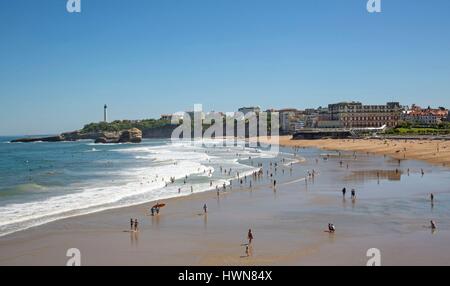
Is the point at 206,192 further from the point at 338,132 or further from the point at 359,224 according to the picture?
→ the point at 338,132

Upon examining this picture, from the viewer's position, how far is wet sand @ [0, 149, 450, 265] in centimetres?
1711

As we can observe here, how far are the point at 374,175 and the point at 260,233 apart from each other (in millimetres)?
24485

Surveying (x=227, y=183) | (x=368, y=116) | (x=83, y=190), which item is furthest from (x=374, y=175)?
(x=368, y=116)

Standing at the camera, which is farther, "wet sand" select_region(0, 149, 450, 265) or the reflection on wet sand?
the reflection on wet sand

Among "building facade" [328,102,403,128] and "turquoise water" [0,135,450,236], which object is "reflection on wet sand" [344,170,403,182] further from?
"building facade" [328,102,403,128]

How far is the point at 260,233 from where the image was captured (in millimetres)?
20703

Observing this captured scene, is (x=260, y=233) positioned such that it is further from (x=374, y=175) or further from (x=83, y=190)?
(x=374, y=175)

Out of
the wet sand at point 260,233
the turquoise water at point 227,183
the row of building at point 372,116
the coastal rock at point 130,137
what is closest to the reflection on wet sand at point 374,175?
the turquoise water at point 227,183

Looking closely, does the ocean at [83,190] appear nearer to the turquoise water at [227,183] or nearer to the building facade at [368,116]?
the turquoise water at [227,183]

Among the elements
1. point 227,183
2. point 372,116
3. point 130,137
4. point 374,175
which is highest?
point 372,116

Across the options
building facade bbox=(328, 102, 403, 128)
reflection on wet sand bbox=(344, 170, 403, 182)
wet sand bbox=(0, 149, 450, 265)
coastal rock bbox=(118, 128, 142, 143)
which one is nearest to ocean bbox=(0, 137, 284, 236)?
wet sand bbox=(0, 149, 450, 265)

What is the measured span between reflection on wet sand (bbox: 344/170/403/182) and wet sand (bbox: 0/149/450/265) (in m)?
6.20

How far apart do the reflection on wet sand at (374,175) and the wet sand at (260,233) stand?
20.3ft

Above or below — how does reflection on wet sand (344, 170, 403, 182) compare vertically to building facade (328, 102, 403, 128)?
below
